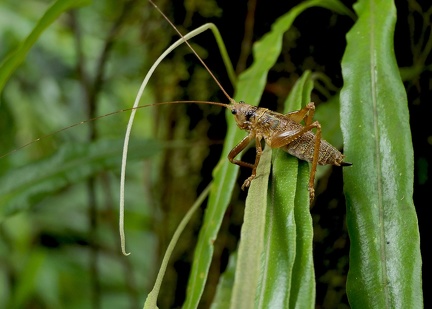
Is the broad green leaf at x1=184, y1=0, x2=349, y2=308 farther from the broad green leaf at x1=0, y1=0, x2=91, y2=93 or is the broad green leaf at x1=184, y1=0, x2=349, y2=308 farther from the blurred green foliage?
the broad green leaf at x1=0, y1=0, x2=91, y2=93

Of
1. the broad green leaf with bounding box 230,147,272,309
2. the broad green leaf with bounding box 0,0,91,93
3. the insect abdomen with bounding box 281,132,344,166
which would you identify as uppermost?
the broad green leaf with bounding box 0,0,91,93

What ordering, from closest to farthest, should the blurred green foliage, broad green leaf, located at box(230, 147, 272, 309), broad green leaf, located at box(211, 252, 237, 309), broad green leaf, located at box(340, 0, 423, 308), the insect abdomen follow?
1. broad green leaf, located at box(230, 147, 272, 309)
2. broad green leaf, located at box(340, 0, 423, 308)
3. the insect abdomen
4. broad green leaf, located at box(211, 252, 237, 309)
5. the blurred green foliage

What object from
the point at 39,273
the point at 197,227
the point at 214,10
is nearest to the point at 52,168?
the point at 197,227

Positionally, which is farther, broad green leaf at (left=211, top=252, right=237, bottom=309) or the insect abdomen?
broad green leaf at (left=211, top=252, right=237, bottom=309)

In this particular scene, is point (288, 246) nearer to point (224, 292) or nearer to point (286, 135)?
point (286, 135)

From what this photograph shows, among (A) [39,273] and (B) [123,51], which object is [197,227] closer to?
(B) [123,51]

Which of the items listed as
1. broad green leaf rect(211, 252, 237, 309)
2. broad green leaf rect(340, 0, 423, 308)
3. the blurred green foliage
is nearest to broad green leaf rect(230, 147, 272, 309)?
broad green leaf rect(340, 0, 423, 308)
